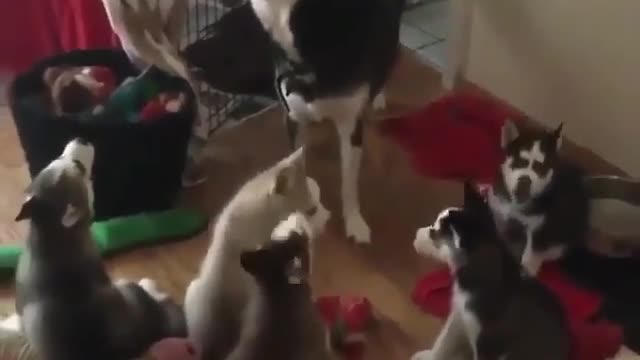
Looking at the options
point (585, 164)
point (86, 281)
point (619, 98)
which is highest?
point (86, 281)

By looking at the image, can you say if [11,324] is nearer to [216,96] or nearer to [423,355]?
[423,355]

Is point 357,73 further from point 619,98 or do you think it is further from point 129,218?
point 619,98

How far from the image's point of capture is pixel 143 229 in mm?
2080

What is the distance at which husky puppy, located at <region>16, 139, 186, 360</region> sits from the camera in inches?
62.1

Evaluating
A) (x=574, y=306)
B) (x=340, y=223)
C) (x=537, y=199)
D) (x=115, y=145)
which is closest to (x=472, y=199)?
(x=537, y=199)

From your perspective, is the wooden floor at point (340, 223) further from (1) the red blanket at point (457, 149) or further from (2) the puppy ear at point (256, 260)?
(2) the puppy ear at point (256, 260)

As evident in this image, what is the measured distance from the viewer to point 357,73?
1.94 m

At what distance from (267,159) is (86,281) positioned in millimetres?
787

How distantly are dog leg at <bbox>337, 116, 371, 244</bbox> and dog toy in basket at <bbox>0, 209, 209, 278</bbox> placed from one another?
0.29m

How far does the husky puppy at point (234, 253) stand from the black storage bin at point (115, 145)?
395 millimetres

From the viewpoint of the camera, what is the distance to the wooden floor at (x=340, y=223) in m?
1.96

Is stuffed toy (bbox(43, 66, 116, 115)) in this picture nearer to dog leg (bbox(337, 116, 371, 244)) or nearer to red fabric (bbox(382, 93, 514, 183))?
dog leg (bbox(337, 116, 371, 244))

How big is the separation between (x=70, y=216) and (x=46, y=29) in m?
0.95

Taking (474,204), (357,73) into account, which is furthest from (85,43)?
(474,204)
